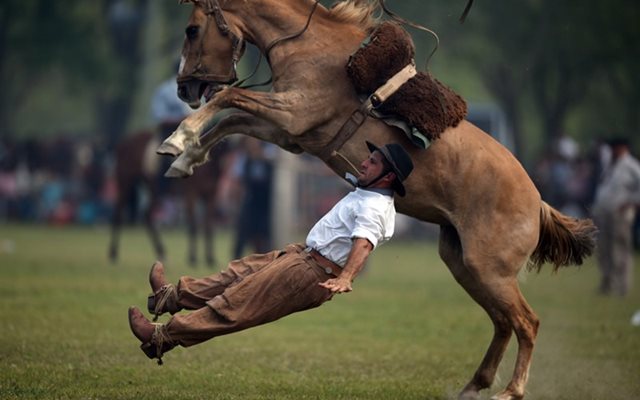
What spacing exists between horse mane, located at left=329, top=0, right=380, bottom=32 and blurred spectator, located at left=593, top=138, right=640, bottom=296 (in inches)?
406

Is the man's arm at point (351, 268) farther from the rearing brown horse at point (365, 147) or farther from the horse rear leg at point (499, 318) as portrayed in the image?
the horse rear leg at point (499, 318)

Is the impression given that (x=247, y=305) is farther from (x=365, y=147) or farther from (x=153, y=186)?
(x=153, y=186)

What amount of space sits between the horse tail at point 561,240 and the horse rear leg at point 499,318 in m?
0.57

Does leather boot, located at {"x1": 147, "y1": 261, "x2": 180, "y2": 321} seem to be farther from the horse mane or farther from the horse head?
the horse mane

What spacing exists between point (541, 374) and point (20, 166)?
29.3 meters

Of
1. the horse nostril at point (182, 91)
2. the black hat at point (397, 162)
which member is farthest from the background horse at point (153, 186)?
the black hat at point (397, 162)

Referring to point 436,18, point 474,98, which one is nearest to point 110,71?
Answer: point 436,18

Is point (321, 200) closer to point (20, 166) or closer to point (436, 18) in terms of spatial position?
point (436, 18)

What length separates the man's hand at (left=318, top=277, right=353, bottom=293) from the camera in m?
7.69

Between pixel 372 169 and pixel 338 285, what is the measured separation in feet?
3.19

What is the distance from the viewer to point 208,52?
31.8 ft

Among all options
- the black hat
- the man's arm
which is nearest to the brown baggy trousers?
the man's arm

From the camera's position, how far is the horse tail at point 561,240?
9789mm

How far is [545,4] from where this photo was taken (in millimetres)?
35344
